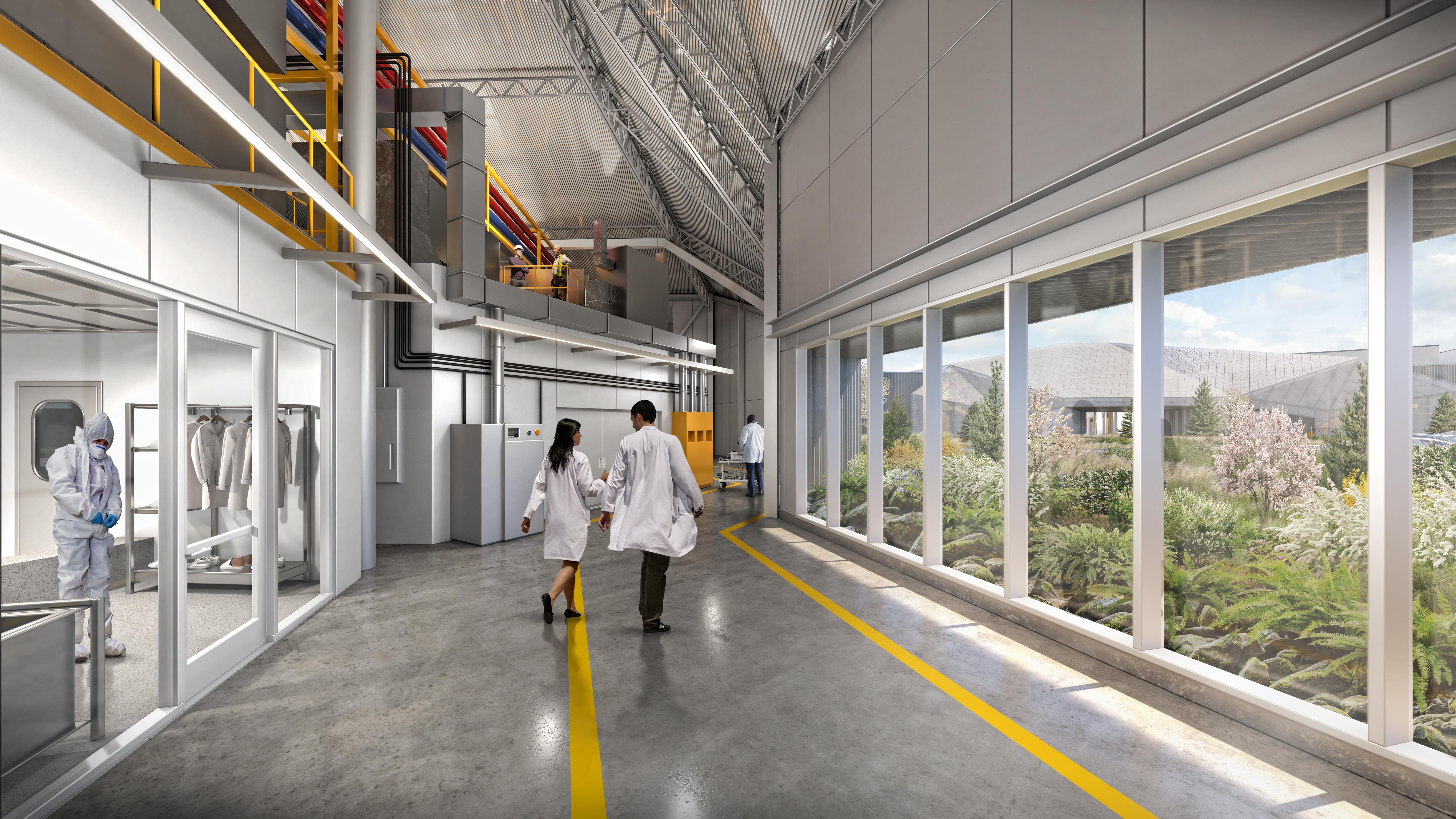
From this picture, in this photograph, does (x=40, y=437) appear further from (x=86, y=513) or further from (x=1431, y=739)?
(x=1431, y=739)

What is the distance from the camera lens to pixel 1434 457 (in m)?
2.90

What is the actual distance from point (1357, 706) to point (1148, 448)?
1724mm

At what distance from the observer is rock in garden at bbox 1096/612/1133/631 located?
444 cm

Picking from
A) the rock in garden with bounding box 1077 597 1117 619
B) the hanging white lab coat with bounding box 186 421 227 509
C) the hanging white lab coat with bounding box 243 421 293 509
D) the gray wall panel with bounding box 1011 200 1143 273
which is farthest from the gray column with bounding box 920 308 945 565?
the hanging white lab coat with bounding box 186 421 227 509

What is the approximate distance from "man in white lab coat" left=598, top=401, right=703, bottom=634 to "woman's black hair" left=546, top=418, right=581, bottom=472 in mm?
551

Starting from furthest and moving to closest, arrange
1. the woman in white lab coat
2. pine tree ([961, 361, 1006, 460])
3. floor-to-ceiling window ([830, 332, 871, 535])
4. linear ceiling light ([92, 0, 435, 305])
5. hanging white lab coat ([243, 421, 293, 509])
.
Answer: floor-to-ceiling window ([830, 332, 871, 535])
pine tree ([961, 361, 1006, 460])
the woman in white lab coat
hanging white lab coat ([243, 421, 293, 509])
linear ceiling light ([92, 0, 435, 305])

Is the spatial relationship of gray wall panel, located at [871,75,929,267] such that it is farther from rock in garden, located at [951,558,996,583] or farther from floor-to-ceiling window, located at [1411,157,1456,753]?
floor-to-ceiling window, located at [1411,157,1456,753]

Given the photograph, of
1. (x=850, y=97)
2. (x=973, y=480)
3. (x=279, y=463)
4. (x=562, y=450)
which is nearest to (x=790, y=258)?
(x=850, y=97)

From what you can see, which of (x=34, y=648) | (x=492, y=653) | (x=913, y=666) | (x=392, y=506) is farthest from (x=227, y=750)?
(x=392, y=506)

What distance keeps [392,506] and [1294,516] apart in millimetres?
10366

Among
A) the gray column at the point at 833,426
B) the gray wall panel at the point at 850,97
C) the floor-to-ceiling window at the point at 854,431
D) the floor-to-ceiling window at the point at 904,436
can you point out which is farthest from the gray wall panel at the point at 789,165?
the floor-to-ceiling window at the point at 904,436

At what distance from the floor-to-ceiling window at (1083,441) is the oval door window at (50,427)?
29.3 ft

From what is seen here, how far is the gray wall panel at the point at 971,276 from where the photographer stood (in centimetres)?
541

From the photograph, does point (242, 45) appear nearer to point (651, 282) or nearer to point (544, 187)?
point (651, 282)
